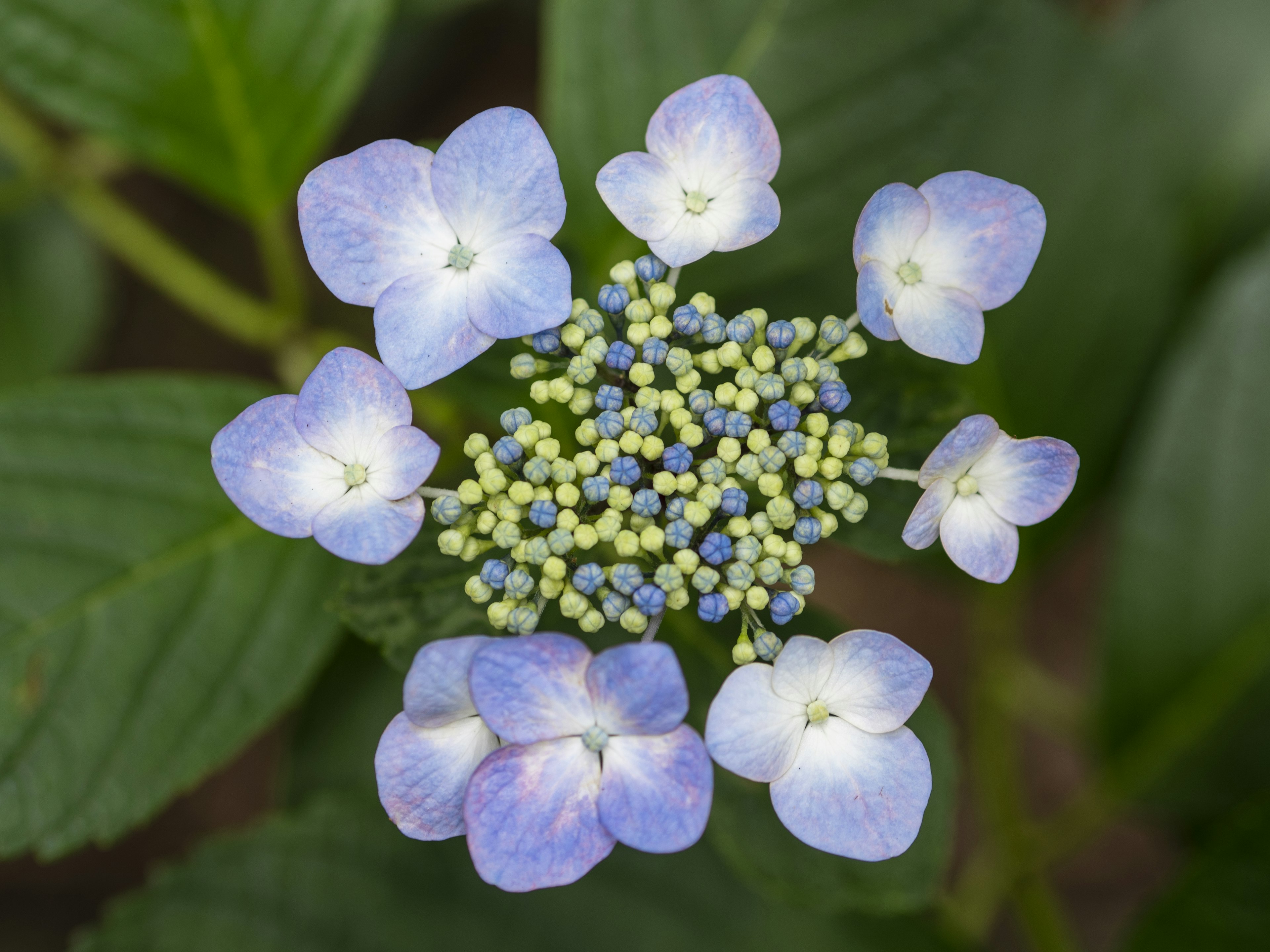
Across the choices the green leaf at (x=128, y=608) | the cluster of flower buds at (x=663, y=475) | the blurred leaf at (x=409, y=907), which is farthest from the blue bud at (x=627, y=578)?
the blurred leaf at (x=409, y=907)

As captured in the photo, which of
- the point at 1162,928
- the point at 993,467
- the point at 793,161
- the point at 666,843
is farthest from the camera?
the point at 1162,928

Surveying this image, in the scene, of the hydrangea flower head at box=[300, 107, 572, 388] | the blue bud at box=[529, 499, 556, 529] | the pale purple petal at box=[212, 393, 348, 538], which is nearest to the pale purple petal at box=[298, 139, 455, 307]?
the hydrangea flower head at box=[300, 107, 572, 388]

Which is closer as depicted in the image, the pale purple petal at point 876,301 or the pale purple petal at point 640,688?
the pale purple petal at point 640,688

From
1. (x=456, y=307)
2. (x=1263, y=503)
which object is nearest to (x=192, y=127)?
(x=456, y=307)

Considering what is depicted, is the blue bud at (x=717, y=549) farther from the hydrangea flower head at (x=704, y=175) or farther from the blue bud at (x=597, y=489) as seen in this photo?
the hydrangea flower head at (x=704, y=175)

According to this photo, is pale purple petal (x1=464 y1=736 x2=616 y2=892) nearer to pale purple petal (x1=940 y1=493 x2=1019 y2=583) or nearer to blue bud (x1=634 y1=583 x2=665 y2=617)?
blue bud (x1=634 y1=583 x2=665 y2=617)

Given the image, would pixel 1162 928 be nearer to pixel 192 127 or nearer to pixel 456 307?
pixel 456 307
